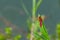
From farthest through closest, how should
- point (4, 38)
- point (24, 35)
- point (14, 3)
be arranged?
point (14, 3) < point (24, 35) < point (4, 38)

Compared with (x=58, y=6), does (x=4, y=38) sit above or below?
below

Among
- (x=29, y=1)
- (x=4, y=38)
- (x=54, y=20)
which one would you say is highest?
(x=29, y=1)

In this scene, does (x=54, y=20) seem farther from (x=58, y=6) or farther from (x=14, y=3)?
Result: (x=14, y=3)

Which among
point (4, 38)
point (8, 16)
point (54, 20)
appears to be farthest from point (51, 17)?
point (4, 38)

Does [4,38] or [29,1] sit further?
[29,1]

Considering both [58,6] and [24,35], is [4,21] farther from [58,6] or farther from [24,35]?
[58,6]

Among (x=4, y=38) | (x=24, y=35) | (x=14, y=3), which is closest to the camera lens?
(x=4, y=38)

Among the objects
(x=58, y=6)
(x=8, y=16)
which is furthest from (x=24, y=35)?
(x=58, y=6)
